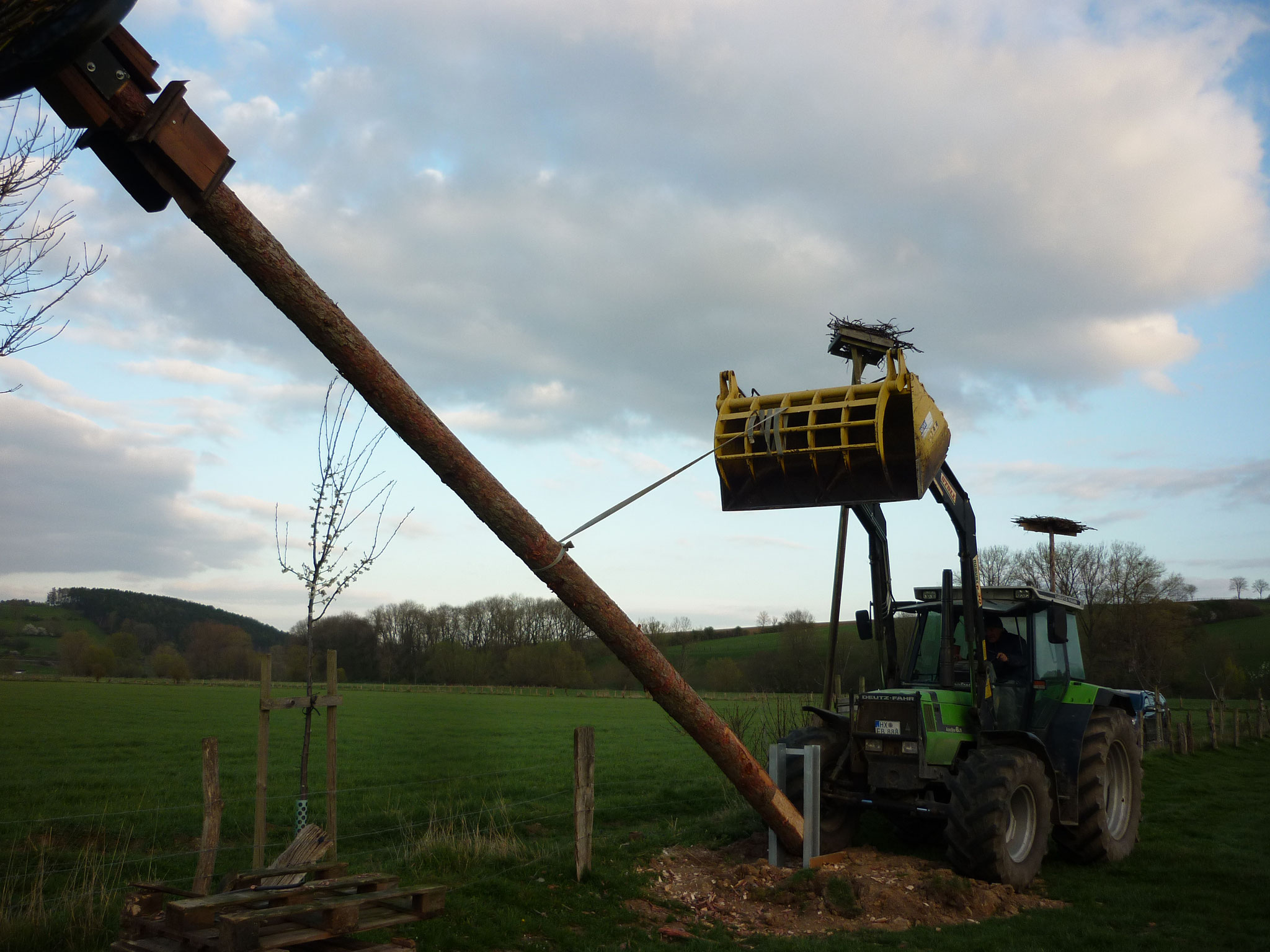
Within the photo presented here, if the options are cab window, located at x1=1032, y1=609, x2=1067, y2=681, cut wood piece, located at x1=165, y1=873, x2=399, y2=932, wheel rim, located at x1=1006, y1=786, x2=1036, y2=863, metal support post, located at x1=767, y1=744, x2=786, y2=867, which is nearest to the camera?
cut wood piece, located at x1=165, y1=873, x2=399, y2=932

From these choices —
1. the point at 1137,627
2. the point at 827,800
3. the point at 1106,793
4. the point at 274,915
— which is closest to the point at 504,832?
the point at 827,800

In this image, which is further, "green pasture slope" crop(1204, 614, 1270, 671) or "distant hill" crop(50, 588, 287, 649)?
"distant hill" crop(50, 588, 287, 649)

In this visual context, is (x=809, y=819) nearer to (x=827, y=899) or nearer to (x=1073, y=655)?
(x=827, y=899)

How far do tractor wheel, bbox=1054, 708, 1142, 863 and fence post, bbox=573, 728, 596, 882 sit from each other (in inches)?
193

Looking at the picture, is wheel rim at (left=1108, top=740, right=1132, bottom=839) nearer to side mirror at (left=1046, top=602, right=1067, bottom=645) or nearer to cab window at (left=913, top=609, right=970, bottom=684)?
side mirror at (left=1046, top=602, right=1067, bottom=645)

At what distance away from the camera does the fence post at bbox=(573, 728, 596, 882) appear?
781 centimetres

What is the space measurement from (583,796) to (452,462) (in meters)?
3.98

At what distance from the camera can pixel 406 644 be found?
67562 millimetres

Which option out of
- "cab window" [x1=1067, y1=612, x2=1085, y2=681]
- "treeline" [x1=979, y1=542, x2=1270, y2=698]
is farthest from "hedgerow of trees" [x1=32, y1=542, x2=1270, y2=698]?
"cab window" [x1=1067, y1=612, x2=1085, y2=681]

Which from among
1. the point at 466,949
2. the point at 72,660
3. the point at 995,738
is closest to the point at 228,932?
the point at 466,949

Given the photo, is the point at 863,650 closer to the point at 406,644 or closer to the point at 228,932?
the point at 228,932

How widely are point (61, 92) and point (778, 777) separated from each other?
26.2 feet

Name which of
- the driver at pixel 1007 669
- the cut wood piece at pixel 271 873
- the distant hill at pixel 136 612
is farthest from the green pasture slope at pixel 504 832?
the distant hill at pixel 136 612

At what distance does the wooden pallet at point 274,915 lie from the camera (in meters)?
4.36
